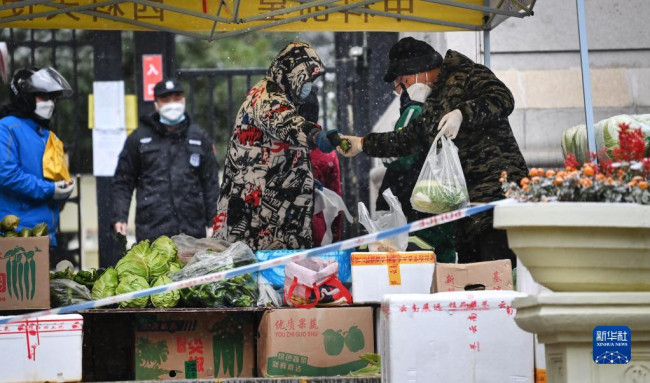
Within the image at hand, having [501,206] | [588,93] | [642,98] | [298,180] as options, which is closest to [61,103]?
[298,180]

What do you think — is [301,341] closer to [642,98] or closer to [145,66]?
[642,98]

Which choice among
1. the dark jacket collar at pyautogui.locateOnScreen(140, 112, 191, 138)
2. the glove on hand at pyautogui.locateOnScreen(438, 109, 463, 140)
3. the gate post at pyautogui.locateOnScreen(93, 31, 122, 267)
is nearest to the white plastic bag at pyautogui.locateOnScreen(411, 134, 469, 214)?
the glove on hand at pyautogui.locateOnScreen(438, 109, 463, 140)

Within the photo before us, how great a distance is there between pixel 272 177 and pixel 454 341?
106 inches

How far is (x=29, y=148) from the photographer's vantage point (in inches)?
347

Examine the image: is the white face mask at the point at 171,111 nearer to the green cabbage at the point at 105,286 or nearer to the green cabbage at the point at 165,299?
the green cabbage at the point at 105,286

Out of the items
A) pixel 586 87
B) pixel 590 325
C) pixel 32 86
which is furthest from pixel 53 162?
pixel 590 325

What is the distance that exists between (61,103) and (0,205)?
3.60 meters

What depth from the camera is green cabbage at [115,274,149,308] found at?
6668mm

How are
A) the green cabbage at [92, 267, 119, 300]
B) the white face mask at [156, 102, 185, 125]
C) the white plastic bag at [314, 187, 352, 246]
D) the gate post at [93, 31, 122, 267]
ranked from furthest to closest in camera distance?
1. the gate post at [93, 31, 122, 267]
2. the white face mask at [156, 102, 185, 125]
3. the white plastic bag at [314, 187, 352, 246]
4. the green cabbage at [92, 267, 119, 300]

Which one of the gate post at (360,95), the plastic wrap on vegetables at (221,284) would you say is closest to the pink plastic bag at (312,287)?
the plastic wrap on vegetables at (221,284)

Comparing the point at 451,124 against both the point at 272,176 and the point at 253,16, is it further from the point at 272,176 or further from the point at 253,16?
the point at 253,16

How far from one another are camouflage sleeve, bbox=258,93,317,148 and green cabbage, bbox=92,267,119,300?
4.67 ft

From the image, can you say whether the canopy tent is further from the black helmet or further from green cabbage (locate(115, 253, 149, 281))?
green cabbage (locate(115, 253, 149, 281))

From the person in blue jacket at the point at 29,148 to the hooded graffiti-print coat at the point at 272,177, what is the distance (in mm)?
1603
